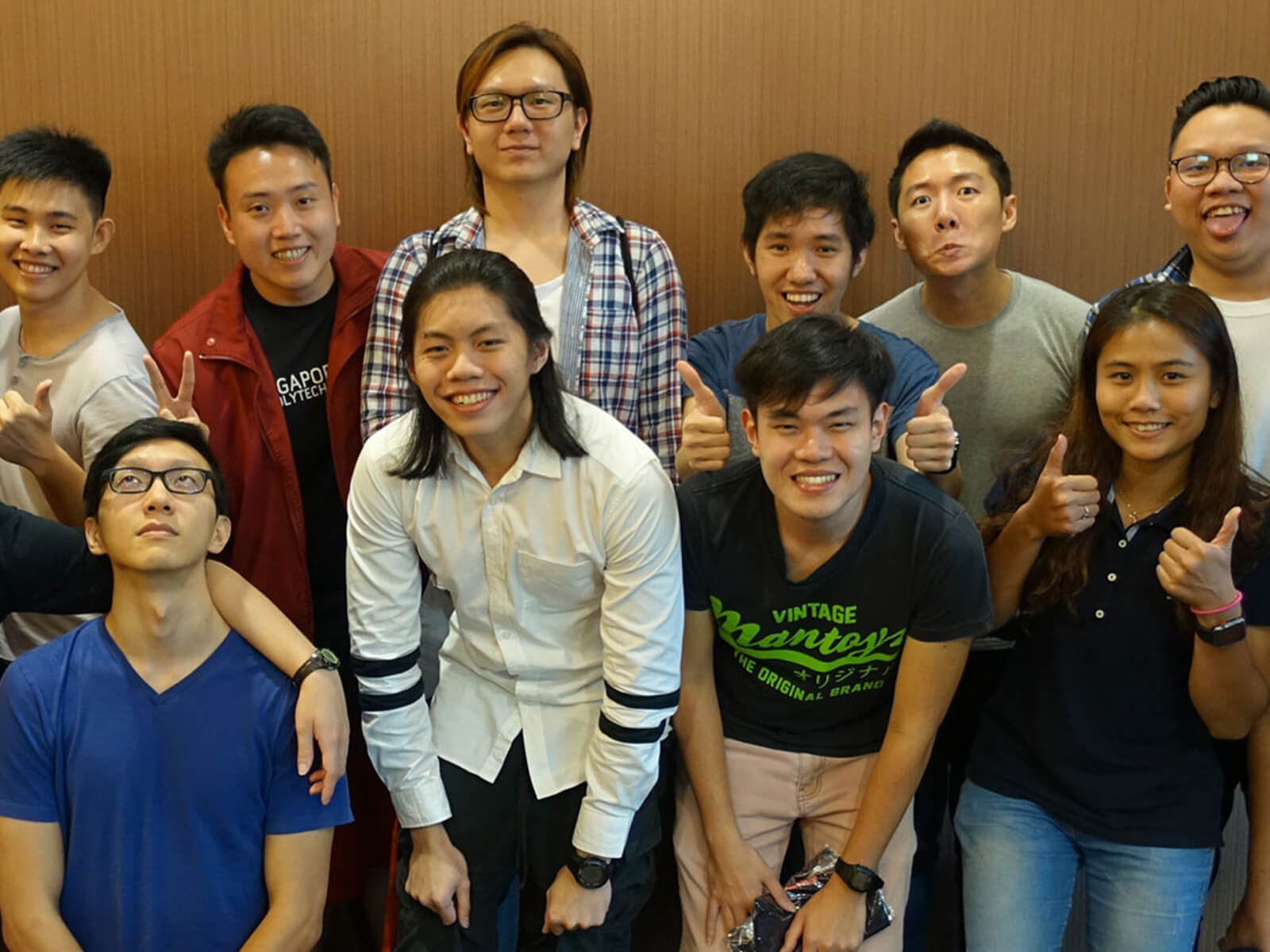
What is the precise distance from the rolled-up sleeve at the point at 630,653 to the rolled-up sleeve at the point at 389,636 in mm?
270

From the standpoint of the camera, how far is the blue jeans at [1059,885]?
67.8 inches

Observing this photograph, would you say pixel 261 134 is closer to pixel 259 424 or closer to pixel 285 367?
pixel 285 367

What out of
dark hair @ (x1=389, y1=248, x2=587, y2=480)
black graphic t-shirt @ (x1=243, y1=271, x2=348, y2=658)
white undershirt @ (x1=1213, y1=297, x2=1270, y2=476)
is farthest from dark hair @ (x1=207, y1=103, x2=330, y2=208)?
white undershirt @ (x1=1213, y1=297, x2=1270, y2=476)

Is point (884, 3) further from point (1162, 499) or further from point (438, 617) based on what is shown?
point (438, 617)

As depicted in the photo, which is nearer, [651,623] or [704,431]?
[651,623]

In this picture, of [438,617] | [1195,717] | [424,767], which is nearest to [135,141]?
[438,617]

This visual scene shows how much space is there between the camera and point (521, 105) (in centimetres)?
203

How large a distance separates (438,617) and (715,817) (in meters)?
0.65

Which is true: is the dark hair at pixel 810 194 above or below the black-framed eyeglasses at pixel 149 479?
above

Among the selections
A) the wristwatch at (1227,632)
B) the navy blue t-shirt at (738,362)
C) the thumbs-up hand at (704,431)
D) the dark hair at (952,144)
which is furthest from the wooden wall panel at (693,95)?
the wristwatch at (1227,632)

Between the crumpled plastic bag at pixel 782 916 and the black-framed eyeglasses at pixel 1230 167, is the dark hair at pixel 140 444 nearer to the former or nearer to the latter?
the crumpled plastic bag at pixel 782 916

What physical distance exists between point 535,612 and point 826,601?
469 millimetres

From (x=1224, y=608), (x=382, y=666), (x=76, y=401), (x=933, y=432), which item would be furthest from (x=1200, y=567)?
(x=76, y=401)

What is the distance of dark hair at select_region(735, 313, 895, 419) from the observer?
65.2 inches
